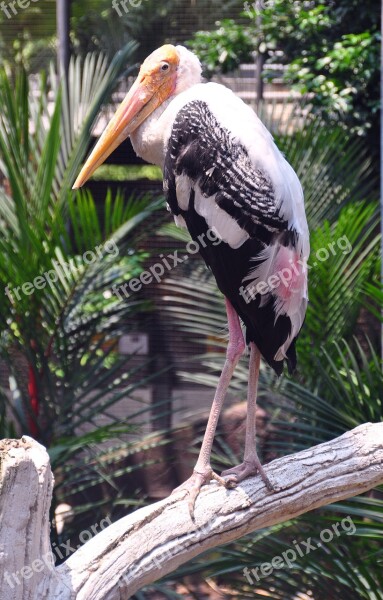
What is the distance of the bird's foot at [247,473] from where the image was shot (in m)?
2.01

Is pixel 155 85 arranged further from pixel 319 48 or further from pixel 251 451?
pixel 319 48

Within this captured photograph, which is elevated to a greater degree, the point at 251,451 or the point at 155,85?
the point at 155,85

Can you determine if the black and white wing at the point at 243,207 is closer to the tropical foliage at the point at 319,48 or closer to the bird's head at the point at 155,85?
the bird's head at the point at 155,85

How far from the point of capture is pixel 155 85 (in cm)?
219

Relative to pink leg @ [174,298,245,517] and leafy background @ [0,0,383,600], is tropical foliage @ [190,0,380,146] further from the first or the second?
pink leg @ [174,298,245,517]

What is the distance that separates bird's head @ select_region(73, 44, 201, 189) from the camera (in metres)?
2.19

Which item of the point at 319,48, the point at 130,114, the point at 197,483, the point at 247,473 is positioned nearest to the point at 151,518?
the point at 197,483

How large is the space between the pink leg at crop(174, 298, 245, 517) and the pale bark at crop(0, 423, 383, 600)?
0.02 m

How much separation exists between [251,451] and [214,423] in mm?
111

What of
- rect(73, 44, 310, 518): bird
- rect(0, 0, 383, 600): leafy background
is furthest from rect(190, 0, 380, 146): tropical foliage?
rect(73, 44, 310, 518): bird

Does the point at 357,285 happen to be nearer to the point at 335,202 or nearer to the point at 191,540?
Result: the point at 335,202

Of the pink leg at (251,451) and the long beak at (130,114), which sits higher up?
the long beak at (130,114)

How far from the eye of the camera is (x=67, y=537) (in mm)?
3084

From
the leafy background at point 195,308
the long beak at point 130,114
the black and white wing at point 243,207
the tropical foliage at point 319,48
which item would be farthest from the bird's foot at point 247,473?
the tropical foliage at point 319,48
